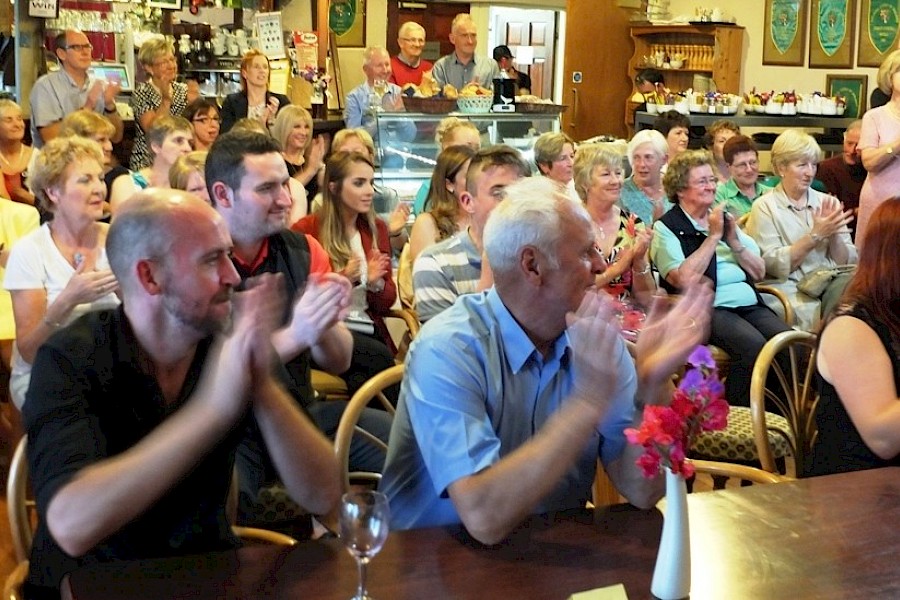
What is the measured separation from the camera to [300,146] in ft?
20.3

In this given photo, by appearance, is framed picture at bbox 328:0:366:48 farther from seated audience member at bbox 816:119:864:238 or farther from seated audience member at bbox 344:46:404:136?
seated audience member at bbox 816:119:864:238

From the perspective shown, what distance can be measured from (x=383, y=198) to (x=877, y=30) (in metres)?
5.71

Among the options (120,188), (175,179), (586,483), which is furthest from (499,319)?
(120,188)

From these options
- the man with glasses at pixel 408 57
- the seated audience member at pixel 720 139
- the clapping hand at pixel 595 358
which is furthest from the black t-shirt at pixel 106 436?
the man with glasses at pixel 408 57

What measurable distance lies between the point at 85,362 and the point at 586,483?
0.93 meters

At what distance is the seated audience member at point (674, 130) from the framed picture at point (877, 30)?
3227 mm

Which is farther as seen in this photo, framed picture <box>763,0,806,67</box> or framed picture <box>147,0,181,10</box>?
framed picture <box>763,0,806,67</box>

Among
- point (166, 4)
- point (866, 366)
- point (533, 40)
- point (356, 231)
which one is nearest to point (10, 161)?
point (356, 231)

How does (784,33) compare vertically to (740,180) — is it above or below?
above

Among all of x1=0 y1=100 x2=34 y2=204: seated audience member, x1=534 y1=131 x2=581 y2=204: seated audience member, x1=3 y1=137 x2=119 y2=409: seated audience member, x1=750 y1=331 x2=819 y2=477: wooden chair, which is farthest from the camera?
x1=0 y1=100 x2=34 y2=204: seated audience member

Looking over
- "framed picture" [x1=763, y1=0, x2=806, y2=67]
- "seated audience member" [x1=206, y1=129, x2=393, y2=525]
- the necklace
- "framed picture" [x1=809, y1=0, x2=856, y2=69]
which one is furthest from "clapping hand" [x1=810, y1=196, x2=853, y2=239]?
"framed picture" [x1=763, y1=0, x2=806, y2=67]

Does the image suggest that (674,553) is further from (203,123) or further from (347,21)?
(347,21)

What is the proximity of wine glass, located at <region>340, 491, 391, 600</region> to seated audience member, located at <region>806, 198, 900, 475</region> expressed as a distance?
1.24 metres

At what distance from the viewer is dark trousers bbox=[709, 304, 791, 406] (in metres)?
4.43
